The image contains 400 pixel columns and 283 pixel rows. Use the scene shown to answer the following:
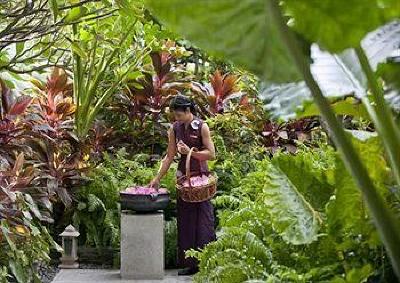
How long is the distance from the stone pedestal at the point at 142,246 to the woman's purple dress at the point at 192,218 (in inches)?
7.0

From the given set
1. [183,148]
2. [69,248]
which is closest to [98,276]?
[69,248]

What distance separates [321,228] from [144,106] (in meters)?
5.47

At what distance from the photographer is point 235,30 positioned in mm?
946

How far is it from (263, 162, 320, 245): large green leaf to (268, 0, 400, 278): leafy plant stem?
0.50 m

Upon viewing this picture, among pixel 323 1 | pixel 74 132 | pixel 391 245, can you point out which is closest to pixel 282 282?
pixel 391 245

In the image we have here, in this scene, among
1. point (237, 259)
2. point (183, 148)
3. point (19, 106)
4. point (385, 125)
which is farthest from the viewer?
point (183, 148)

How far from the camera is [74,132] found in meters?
6.07

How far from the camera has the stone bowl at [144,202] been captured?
5.17m

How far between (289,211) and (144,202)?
387 cm

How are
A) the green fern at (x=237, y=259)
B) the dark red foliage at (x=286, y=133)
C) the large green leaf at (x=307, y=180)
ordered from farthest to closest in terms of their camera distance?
the dark red foliage at (x=286, y=133) < the green fern at (x=237, y=259) < the large green leaf at (x=307, y=180)

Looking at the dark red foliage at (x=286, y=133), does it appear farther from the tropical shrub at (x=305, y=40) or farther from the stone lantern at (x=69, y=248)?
the tropical shrub at (x=305, y=40)

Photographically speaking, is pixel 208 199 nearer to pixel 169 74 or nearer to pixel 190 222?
pixel 190 222

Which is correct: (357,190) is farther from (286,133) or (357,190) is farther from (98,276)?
(286,133)

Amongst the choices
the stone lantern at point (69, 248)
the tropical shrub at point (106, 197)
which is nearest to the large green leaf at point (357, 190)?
the stone lantern at point (69, 248)
